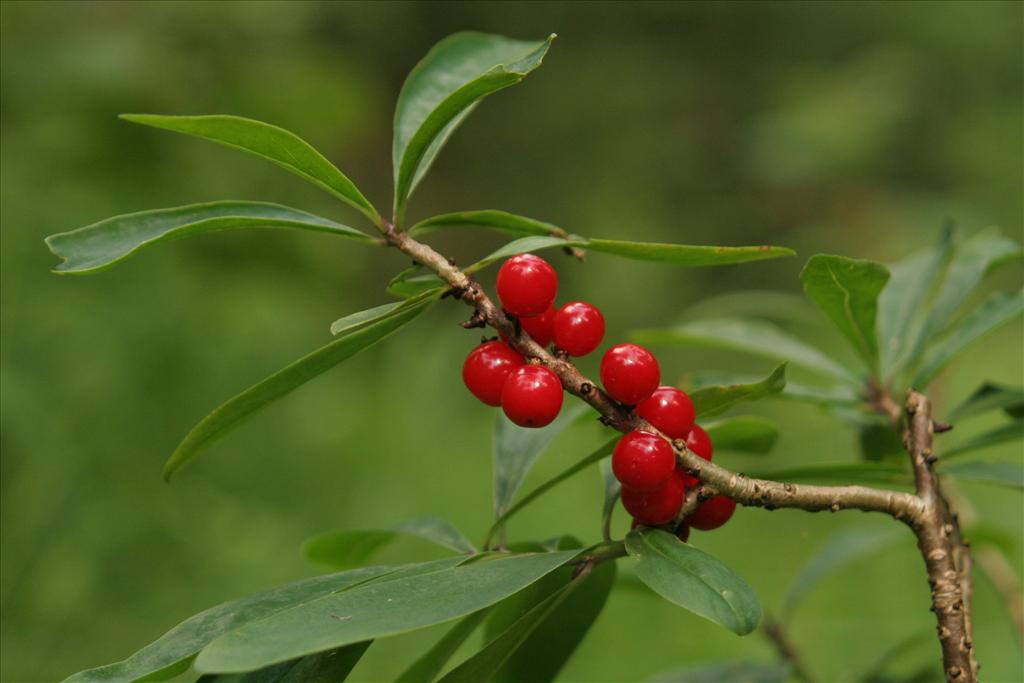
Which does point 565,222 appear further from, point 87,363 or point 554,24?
point 87,363

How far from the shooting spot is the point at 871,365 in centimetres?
90

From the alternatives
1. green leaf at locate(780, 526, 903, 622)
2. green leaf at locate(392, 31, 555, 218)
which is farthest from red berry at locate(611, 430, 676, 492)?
green leaf at locate(780, 526, 903, 622)

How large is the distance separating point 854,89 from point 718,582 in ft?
10.8

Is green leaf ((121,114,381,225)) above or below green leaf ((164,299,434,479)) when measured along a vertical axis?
above

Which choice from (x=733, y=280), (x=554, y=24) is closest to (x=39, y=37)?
(x=733, y=280)

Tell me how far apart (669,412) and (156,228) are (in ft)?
1.16

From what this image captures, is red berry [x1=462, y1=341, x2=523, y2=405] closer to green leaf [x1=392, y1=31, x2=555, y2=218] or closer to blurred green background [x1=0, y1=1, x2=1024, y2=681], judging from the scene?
green leaf [x1=392, y1=31, x2=555, y2=218]

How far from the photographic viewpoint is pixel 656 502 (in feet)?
2.05

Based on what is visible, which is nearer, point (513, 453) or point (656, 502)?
point (656, 502)

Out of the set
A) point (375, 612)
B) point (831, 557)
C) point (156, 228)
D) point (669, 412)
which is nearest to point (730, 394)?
point (669, 412)

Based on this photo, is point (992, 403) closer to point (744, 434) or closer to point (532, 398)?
point (744, 434)

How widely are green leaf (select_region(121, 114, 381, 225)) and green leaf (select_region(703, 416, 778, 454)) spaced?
13.0 inches

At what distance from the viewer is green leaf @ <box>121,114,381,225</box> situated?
0.56m

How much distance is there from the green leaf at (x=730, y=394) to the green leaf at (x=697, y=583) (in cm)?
12
